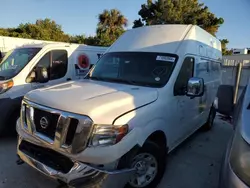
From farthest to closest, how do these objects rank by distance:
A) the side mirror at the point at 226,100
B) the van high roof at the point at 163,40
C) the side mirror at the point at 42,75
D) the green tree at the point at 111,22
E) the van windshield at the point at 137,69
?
the green tree at the point at 111,22 → the side mirror at the point at 42,75 → the van high roof at the point at 163,40 → the van windshield at the point at 137,69 → the side mirror at the point at 226,100

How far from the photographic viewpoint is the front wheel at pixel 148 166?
299cm

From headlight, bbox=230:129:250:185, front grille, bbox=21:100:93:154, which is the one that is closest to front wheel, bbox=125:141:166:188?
front grille, bbox=21:100:93:154

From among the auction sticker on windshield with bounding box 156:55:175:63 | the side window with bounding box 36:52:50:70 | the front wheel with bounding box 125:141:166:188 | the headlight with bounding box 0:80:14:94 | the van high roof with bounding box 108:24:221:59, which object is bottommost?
the front wheel with bounding box 125:141:166:188

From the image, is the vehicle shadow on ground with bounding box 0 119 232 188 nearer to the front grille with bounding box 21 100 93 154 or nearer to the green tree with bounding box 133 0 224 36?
→ the front grille with bounding box 21 100 93 154

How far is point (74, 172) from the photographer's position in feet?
8.38

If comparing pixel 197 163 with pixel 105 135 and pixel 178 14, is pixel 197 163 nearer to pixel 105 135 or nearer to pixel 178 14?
pixel 105 135

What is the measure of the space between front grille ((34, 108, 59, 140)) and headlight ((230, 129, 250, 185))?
190cm

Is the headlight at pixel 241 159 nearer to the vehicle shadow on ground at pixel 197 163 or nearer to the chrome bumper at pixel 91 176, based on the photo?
the chrome bumper at pixel 91 176

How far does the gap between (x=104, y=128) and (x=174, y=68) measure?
1.76 m

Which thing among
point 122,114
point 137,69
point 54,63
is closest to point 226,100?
point 122,114

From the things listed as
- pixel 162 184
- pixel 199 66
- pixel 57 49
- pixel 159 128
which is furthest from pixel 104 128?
pixel 57 49

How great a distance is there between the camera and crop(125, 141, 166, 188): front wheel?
9.82ft

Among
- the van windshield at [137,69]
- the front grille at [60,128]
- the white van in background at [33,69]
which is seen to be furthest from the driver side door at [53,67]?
the front grille at [60,128]

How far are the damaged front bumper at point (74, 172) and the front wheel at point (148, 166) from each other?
32 centimetres
